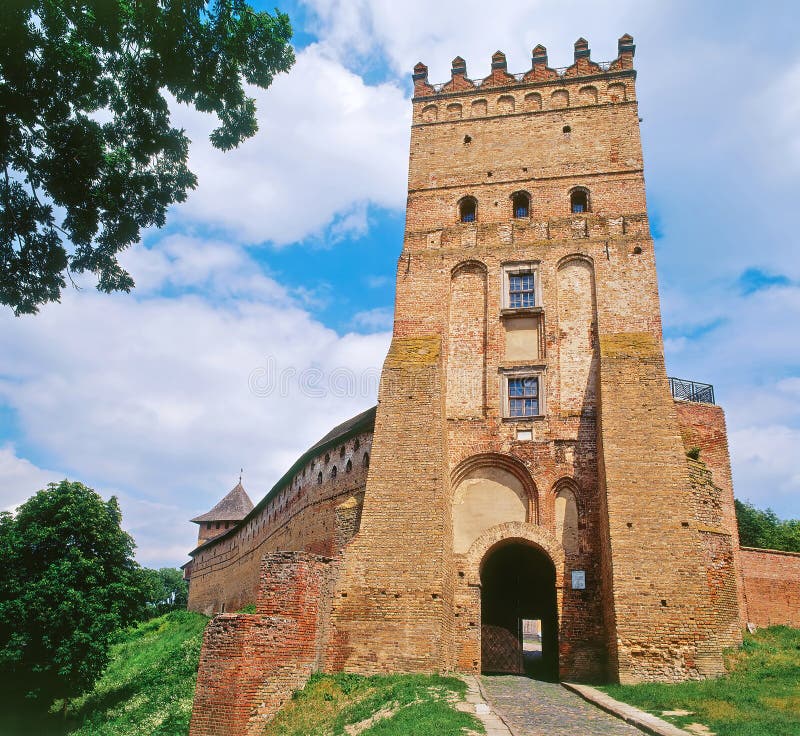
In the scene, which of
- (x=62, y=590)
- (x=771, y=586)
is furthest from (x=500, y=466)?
(x=62, y=590)

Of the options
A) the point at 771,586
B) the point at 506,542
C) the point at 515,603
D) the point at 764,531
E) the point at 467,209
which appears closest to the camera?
the point at 506,542

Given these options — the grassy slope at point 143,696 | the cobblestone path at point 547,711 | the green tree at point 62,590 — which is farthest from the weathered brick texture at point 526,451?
the green tree at point 62,590

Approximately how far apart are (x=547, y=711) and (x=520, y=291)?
11.5 metres

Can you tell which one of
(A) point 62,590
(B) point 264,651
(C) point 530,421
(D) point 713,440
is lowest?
(B) point 264,651

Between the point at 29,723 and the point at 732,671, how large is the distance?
850 inches

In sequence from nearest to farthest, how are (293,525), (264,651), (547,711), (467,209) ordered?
1. (547,711)
2. (264,651)
3. (467,209)
4. (293,525)

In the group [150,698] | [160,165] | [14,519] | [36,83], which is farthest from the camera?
[14,519]

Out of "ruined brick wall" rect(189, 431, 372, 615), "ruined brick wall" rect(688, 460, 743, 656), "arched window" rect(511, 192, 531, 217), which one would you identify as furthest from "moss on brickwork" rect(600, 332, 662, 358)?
"ruined brick wall" rect(189, 431, 372, 615)

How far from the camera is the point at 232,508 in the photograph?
183 ft

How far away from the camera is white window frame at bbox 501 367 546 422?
A: 1800cm


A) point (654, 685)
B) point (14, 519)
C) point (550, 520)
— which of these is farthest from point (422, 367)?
point (14, 519)

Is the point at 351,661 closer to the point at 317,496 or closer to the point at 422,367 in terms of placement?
the point at 422,367

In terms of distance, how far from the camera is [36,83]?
829 cm

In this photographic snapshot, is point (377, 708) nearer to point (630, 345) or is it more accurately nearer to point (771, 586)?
point (630, 345)
